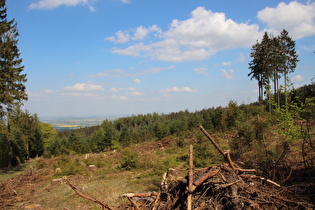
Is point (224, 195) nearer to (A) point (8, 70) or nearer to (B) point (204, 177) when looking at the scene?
(B) point (204, 177)

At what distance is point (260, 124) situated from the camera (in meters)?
10.1

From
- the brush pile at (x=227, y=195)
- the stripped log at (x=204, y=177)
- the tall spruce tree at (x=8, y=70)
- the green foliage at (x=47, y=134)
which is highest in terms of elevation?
the tall spruce tree at (x=8, y=70)

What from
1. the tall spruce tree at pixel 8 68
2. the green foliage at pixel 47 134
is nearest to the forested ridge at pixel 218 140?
the tall spruce tree at pixel 8 68

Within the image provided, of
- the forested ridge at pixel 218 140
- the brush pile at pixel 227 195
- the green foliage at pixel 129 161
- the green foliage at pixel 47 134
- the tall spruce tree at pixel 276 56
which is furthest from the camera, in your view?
the green foliage at pixel 47 134

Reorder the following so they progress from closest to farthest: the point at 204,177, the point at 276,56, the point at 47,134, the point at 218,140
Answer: the point at 204,177, the point at 218,140, the point at 276,56, the point at 47,134

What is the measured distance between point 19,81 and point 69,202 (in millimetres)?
15391

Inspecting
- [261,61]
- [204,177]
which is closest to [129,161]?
[204,177]

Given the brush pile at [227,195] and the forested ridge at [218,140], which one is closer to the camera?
the brush pile at [227,195]

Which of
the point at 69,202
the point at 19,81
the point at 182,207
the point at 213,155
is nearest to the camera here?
the point at 182,207

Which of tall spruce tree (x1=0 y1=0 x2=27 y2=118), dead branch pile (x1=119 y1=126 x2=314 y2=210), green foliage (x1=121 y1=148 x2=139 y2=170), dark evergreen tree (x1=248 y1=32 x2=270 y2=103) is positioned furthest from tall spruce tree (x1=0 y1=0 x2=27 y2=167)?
dark evergreen tree (x1=248 y1=32 x2=270 y2=103)

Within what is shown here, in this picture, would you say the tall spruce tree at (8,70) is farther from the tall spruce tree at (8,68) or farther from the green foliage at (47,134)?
the green foliage at (47,134)

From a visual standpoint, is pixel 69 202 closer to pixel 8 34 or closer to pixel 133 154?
pixel 133 154

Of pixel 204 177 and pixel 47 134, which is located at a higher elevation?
pixel 204 177

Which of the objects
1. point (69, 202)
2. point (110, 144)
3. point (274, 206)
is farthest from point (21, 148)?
point (274, 206)
